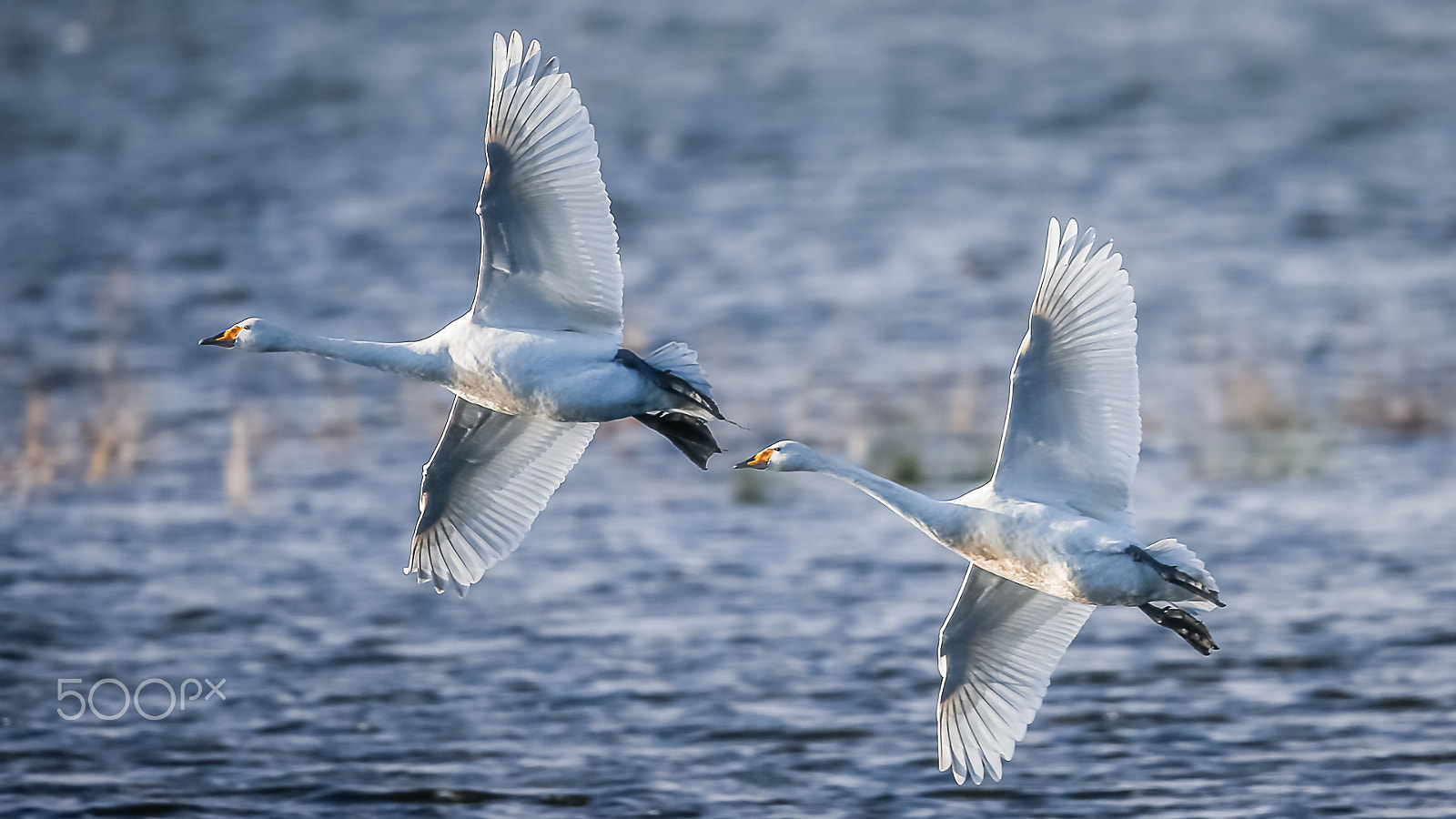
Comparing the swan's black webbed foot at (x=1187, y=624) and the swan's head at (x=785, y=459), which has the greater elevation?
the swan's head at (x=785, y=459)

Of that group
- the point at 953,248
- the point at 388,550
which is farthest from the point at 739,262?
the point at 388,550

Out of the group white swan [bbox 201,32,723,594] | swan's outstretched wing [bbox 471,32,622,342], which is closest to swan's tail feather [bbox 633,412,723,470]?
white swan [bbox 201,32,723,594]

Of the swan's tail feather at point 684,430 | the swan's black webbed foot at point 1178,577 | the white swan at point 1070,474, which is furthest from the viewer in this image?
the swan's tail feather at point 684,430

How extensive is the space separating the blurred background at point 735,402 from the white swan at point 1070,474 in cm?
457

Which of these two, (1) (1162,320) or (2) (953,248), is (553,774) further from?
(2) (953,248)

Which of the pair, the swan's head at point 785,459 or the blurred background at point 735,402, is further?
the blurred background at point 735,402

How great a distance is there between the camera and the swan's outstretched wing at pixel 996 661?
10484 mm

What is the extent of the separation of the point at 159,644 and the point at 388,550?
237 cm

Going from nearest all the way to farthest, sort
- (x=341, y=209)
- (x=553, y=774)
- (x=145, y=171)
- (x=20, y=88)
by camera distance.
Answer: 1. (x=553, y=774)
2. (x=341, y=209)
3. (x=145, y=171)
4. (x=20, y=88)

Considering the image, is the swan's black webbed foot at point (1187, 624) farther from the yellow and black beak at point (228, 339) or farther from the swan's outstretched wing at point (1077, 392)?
the yellow and black beak at point (228, 339)

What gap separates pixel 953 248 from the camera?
27.8 metres

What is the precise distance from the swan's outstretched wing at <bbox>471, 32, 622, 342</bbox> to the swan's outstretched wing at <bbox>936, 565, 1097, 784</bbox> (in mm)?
2149

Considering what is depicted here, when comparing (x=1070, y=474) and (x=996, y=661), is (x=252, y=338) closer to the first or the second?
(x=996, y=661)

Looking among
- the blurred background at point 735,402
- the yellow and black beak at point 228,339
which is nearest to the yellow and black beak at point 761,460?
the yellow and black beak at point 228,339
